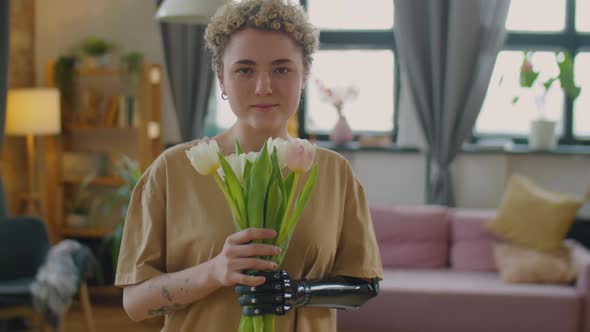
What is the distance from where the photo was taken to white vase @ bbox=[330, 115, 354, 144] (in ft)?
18.0

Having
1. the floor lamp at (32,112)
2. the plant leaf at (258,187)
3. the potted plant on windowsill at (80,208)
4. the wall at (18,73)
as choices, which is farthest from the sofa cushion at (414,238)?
the plant leaf at (258,187)

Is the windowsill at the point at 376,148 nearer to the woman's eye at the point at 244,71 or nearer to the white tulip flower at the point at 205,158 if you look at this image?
the woman's eye at the point at 244,71

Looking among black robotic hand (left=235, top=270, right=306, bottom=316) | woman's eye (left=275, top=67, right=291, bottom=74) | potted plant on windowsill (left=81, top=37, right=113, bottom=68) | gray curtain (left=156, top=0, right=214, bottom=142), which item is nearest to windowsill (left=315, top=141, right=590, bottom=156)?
gray curtain (left=156, top=0, right=214, bottom=142)

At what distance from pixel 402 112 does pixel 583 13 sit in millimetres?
1459

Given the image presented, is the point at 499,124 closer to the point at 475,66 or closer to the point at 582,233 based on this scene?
the point at 475,66

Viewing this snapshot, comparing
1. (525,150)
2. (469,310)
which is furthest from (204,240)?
(525,150)

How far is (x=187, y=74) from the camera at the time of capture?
5633 millimetres

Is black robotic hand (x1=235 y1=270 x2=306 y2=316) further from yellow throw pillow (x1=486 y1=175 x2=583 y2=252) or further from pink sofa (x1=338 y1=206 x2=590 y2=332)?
yellow throw pillow (x1=486 y1=175 x2=583 y2=252)

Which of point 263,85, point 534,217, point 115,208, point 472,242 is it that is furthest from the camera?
point 115,208

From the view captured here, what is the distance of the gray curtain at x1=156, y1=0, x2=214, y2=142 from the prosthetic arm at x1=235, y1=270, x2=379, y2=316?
4.36m

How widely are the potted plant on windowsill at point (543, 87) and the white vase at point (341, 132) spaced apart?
119cm

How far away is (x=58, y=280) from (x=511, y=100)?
10.8ft

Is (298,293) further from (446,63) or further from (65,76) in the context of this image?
(65,76)

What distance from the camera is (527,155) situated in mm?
5270
